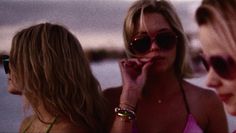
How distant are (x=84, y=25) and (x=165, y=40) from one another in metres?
0.36

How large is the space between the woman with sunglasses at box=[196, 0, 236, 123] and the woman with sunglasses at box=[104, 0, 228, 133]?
0.13m

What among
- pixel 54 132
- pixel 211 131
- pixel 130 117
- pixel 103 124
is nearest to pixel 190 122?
pixel 211 131

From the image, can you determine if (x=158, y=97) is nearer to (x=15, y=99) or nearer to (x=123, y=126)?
(x=123, y=126)

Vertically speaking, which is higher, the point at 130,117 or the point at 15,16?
the point at 15,16

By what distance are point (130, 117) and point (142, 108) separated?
0.12 metres

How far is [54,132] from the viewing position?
5.91 feet

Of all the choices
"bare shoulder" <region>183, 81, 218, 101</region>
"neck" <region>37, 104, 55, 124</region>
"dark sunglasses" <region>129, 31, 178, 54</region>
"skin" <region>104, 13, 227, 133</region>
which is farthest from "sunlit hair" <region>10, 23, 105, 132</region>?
"bare shoulder" <region>183, 81, 218, 101</region>

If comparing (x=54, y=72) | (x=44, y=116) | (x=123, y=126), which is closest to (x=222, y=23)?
(x=123, y=126)

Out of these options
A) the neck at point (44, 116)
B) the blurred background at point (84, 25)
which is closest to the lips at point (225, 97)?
the blurred background at point (84, 25)

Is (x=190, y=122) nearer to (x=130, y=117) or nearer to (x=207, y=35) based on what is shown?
(x=130, y=117)

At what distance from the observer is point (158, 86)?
6.23ft

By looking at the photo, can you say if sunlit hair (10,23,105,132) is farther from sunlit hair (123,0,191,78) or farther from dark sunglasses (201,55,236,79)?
dark sunglasses (201,55,236,79)

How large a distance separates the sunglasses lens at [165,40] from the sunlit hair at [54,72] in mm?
323

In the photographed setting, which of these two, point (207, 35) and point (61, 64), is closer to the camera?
point (207, 35)
